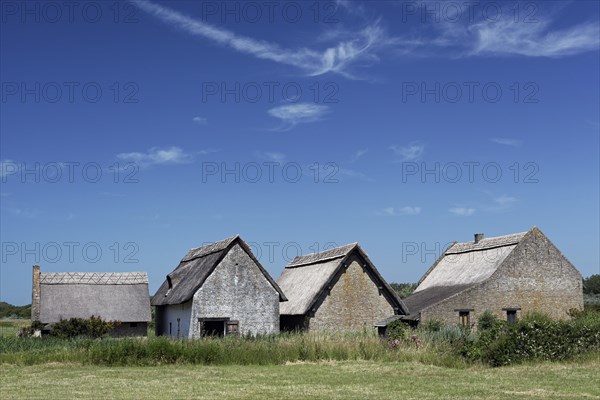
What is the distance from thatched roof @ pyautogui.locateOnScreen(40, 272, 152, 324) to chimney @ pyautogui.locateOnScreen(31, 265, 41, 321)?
0.40m

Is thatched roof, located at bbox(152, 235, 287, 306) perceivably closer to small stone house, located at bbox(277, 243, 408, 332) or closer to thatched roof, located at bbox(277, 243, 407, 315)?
→ thatched roof, located at bbox(277, 243, 407, 315)

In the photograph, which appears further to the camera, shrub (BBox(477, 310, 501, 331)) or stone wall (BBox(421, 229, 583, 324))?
stone wall (BBox(421, 229, 583, 324))

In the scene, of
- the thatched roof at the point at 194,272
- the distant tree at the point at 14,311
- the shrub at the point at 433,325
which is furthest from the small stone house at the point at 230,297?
the distant tree at the point at 14,311

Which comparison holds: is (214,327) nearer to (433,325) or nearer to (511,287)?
(433,325)

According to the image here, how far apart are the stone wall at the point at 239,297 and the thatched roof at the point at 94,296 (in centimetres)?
1239

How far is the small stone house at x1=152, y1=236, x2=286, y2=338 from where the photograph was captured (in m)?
43.9

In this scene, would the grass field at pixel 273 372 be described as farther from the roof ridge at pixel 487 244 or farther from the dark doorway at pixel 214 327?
the roof ridge at pixel 487 244

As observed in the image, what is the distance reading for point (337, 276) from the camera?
45938 mm

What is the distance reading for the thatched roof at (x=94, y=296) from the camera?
5416 centimetres

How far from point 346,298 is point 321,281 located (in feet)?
5.96

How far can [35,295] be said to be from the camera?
55.4 m

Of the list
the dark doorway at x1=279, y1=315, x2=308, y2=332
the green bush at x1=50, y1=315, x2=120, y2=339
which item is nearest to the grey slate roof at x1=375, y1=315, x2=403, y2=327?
the dark doorway at x1=279, y1=315, x2=308, y2=332

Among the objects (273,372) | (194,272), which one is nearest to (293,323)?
(194,272)

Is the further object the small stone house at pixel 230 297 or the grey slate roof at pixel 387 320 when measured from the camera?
the grey slate roof at pixel 387 320
